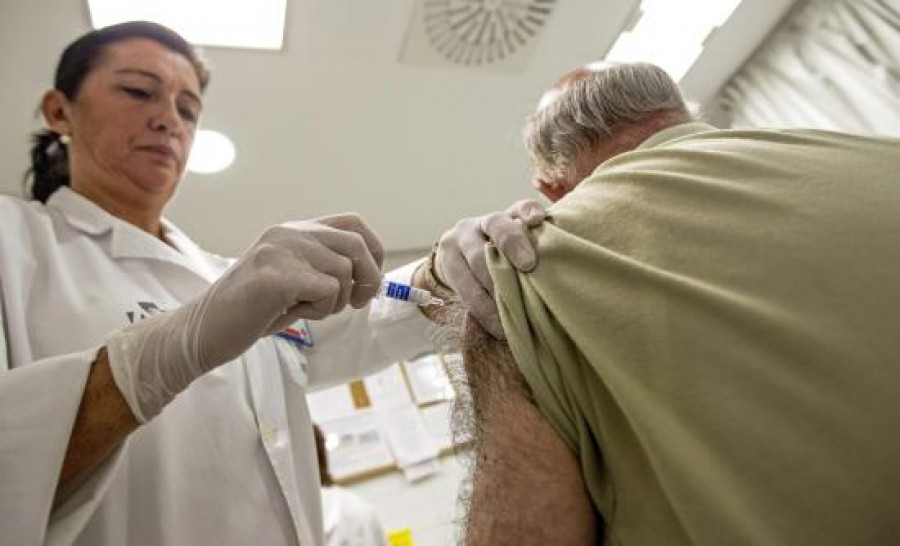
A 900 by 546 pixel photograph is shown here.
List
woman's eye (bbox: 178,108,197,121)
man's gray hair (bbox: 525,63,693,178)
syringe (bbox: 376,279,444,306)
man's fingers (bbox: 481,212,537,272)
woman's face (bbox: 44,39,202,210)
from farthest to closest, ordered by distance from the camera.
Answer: woman's eye (bbox: 178,108,197,121) < woman's face (bbox: 44,39,202,210) < syringe (bbox: 376,279,444,306) < man's gray hair (bbox: 525,63,693,178) < man's fingers (bbox: 481,212,537,272)

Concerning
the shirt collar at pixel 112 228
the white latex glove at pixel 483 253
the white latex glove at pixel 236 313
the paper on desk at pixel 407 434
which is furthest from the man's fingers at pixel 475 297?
the paper on desk at pixel 407 434

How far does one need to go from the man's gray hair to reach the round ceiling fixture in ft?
2.22

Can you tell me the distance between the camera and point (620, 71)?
0.87 m

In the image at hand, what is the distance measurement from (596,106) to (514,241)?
1.22 feet

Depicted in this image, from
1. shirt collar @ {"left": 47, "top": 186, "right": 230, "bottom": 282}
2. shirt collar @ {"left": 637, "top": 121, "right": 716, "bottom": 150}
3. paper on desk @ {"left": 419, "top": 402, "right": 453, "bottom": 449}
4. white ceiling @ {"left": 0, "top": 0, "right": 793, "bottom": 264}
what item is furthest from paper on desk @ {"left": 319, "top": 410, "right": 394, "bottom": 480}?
shirt collar @ {"left": 637, "top": 121, "right": 716, "bottom": 150}

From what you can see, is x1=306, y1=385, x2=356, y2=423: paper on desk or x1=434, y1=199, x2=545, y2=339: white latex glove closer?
x1=434, y1=199, x2=545, y2=339: white latex glove

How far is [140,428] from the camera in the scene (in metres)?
0.83

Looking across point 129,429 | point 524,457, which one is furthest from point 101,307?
point 524,457

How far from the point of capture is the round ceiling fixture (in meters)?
1.46

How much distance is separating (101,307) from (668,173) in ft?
3.08

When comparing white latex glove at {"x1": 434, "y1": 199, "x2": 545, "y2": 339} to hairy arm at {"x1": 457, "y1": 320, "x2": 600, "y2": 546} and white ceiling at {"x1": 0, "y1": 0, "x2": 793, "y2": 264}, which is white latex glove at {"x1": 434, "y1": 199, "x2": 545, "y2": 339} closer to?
hairy arm at {"x1": 457, "y1": 320, "x2": 600, "y2": 546}

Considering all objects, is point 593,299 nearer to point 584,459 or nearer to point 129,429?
point 584,459

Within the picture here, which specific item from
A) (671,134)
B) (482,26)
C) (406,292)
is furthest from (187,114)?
(671,134)

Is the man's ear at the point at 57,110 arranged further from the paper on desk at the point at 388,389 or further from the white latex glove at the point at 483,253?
the paper on desk at the point at 388,389
